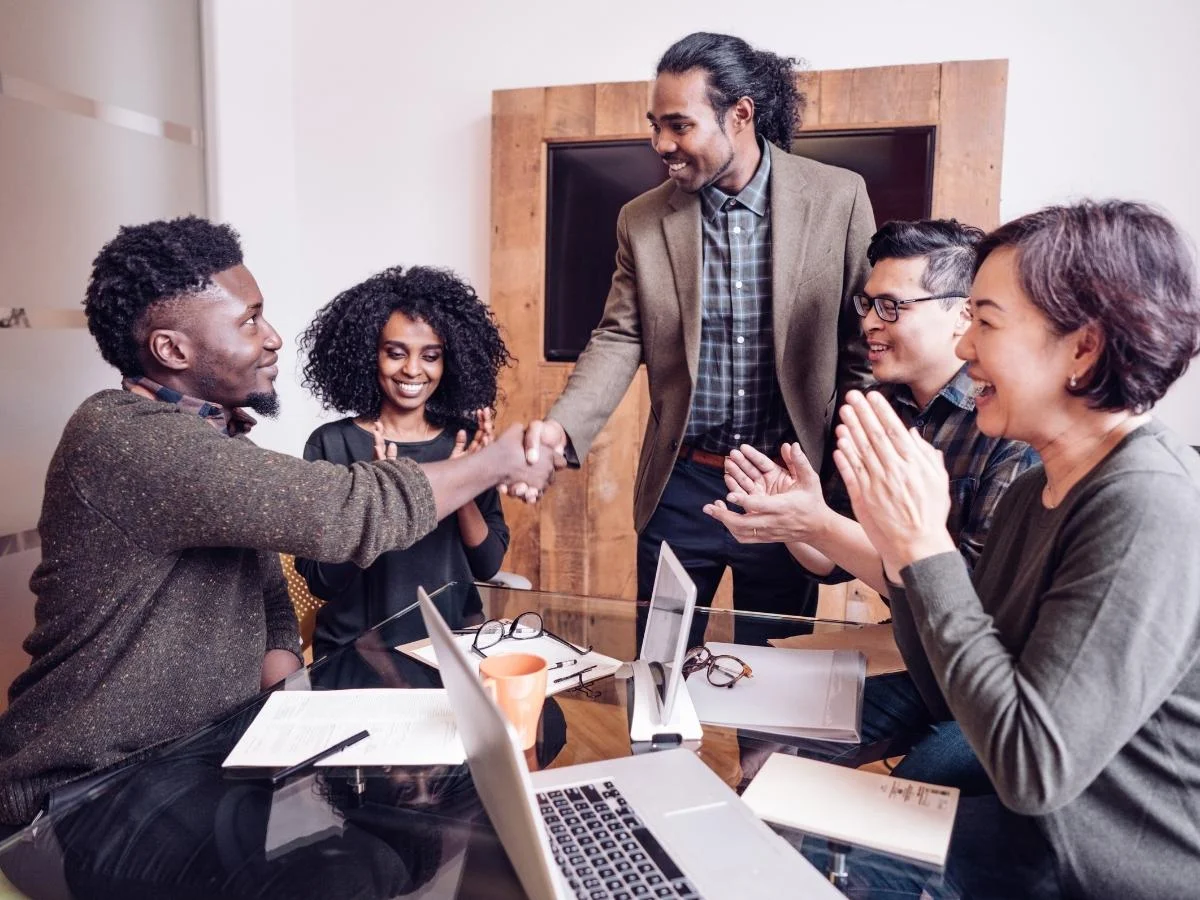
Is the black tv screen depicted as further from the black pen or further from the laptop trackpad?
the laptop trackpad

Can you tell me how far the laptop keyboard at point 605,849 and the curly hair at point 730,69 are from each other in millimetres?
1584

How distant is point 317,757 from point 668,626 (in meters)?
0.49

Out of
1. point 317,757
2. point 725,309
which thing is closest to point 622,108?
point 725,309

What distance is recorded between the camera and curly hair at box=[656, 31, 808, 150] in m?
2.05

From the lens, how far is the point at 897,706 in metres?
1.32

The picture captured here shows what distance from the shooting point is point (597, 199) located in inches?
135

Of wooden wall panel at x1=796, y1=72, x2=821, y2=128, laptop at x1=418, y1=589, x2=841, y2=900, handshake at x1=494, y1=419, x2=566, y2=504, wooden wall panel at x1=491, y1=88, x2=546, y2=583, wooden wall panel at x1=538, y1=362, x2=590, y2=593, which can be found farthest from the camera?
wooden wall panel at x1=538, y1=362, x2=590, y2=593

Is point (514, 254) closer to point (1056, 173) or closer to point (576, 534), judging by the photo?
point (576, 534)

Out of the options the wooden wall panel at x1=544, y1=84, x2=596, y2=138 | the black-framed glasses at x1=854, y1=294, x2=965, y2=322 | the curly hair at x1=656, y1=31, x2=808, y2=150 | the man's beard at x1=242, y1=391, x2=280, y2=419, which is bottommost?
the man's beard at x1=242, y1=391, x2=280, y2=419

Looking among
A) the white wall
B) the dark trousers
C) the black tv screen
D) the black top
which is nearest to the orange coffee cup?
the black top

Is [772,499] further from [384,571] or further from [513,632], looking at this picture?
[384,571]

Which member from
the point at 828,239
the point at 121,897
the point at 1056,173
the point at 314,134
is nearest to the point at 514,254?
the point at 314,134

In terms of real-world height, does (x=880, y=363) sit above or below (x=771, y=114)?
below

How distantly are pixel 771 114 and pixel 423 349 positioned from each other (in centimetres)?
102
